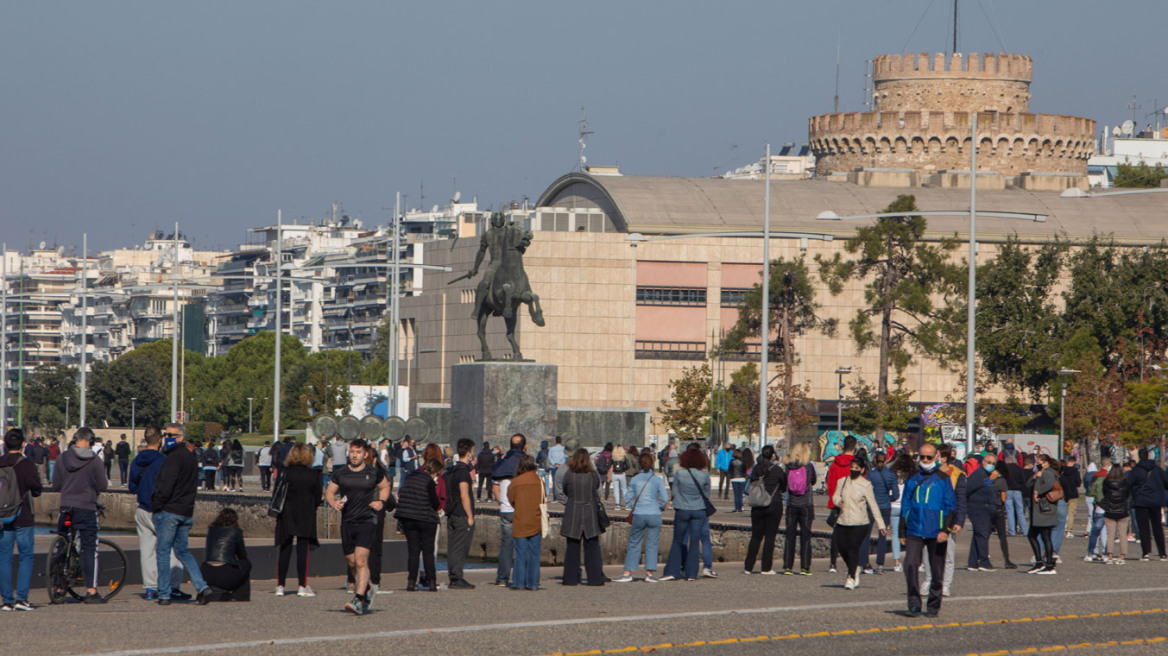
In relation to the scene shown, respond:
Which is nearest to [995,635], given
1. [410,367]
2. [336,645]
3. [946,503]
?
[946,503]

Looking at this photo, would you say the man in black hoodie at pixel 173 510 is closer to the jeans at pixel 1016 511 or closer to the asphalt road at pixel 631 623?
the asphalt road at pixel 631 623

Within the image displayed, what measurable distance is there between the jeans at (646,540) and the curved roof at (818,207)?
7473 cm

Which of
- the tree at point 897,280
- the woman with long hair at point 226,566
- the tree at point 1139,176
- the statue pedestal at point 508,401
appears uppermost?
the tree at point 1139,176

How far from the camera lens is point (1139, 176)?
384 feet

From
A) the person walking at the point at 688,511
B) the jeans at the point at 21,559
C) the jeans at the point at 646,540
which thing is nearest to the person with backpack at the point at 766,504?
the person walking at the point at 688,511

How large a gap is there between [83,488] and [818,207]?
8390cm

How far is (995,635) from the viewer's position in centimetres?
1609

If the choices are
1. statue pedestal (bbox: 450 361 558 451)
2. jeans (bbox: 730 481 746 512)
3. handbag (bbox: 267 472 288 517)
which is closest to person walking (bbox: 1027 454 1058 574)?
handbag (bbox: 267 472 288 517)

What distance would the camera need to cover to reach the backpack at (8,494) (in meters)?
17.2

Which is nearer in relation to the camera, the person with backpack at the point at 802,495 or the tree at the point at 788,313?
the person with backpack at the point at 802,495

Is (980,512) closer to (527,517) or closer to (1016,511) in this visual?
(527,517)

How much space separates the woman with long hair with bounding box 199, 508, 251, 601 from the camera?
18.2m

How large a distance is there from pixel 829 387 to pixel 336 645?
86403 millimetres

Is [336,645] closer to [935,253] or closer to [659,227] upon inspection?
[935,253]
